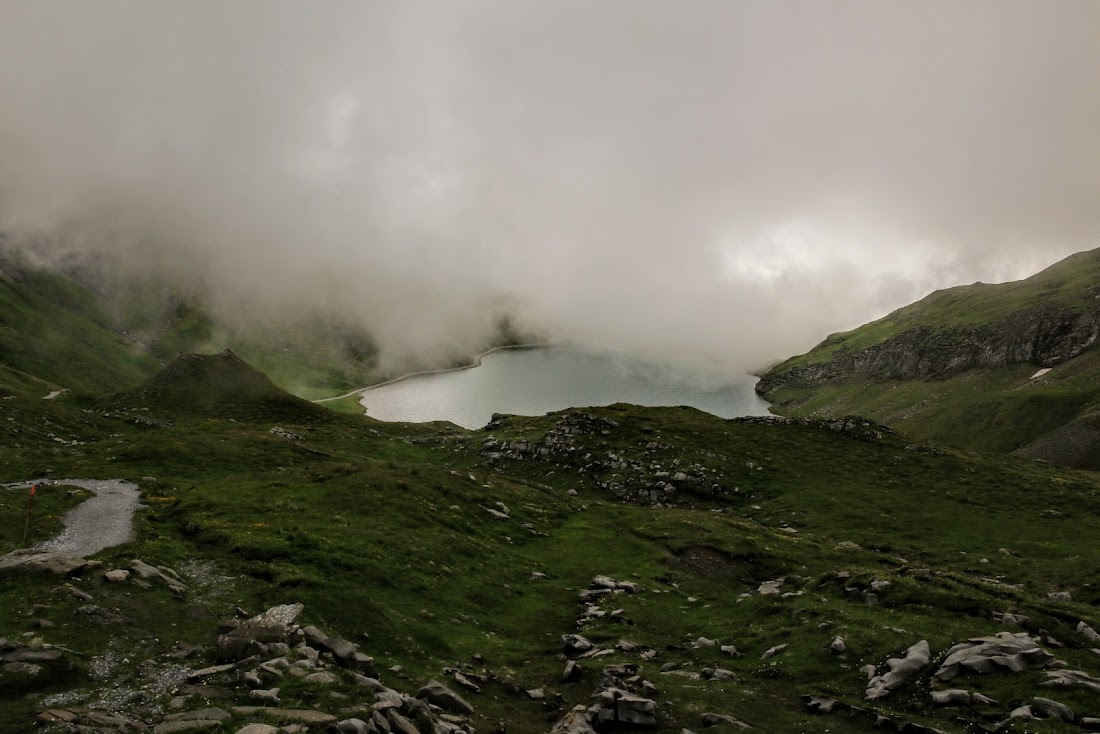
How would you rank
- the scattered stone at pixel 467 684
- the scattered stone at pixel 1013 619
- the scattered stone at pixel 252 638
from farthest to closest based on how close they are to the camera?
1. the scattered stone at pixel 1013 619
2. the scattered stone at pixel 467 684
3. the scattered stone at pixel 252 638

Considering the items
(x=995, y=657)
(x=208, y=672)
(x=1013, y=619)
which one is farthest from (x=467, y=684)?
(x=1013, y=619)

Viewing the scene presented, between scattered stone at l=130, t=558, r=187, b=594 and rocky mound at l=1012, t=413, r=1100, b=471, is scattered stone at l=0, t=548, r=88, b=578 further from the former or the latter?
rocky mound at l=1012, t=413, r=1100, b=471

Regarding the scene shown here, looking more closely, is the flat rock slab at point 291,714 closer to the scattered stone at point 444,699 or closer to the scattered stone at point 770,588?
the scattered stone at point 444,699

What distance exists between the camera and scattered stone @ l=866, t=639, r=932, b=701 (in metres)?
22.5

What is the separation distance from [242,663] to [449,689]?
23.6 ft

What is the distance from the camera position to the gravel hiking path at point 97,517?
105 ft

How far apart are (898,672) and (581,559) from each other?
2799cm

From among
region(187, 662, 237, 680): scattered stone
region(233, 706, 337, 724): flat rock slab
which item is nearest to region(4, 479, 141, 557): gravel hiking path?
region(187, 662, 237, 680): scattered stone

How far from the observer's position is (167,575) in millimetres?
27781

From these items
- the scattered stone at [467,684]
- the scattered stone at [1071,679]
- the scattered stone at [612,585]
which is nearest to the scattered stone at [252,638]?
the scattered stone at [467,684]

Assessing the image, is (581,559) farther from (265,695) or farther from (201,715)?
(201,715)

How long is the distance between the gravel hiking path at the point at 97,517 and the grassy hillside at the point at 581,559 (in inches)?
44.8

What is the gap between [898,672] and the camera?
76.0 feet

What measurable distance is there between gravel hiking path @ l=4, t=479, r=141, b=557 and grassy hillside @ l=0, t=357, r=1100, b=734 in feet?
3.74
